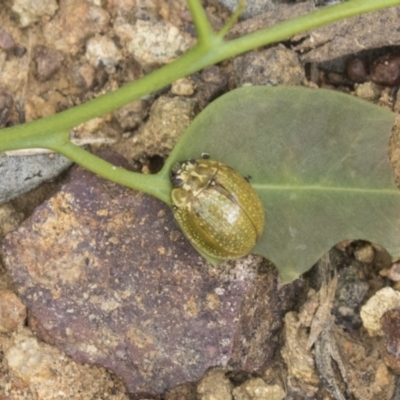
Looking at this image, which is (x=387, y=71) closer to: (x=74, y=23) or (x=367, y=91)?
(x=367, y=91)

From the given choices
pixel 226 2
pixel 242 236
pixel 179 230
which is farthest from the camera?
pixel 226 2

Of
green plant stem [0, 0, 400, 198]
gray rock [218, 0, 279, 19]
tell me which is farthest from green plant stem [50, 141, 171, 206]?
gray rock [218, 0, 279, 19]

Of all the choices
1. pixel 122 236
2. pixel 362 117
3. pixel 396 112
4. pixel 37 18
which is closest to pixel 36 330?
pixel 122 236

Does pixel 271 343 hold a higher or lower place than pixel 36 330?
lower

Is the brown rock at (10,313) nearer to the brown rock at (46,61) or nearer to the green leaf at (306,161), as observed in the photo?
the green leaf at (306,161)

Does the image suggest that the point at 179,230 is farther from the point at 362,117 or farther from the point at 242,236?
the point at 362,117

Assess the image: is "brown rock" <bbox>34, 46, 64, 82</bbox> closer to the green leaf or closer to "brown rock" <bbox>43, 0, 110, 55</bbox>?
"brown rock" <bbox>43, 0, 110, 55</bbox>

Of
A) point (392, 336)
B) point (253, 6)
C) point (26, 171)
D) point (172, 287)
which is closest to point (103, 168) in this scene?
point (26, 171)
